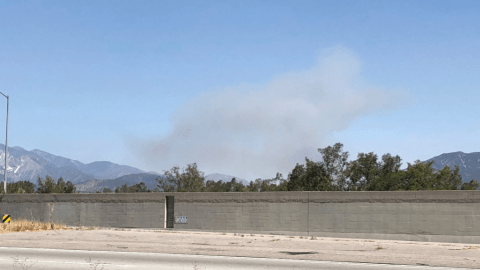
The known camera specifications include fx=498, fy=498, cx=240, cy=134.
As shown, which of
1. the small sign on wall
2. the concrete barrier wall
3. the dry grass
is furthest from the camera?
the small sign on wall

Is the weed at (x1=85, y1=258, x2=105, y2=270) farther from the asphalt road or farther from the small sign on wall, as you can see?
the small sign on wall

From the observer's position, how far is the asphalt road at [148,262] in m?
14.3

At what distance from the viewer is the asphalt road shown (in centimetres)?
1430

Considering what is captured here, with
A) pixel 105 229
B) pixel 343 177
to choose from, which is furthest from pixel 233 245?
pixel 343 177

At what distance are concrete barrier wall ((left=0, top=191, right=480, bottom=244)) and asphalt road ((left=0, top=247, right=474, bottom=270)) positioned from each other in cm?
1111

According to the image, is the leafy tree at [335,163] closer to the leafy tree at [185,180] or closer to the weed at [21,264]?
the leafy tree at [185,180]

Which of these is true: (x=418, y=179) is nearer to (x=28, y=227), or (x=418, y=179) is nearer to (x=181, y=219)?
(x=181, y=219)

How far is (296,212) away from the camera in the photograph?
2794 cm

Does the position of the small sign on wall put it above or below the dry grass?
above

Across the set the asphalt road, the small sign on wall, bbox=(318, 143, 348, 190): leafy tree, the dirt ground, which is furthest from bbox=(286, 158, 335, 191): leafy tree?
the asphalt road

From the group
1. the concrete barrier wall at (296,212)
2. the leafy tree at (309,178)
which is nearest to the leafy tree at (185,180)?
the leafy tree at (309,178)

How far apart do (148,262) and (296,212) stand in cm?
1386

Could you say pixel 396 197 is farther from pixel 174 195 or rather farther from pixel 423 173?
pixel 423 173

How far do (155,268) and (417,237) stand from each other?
53.5 ft
